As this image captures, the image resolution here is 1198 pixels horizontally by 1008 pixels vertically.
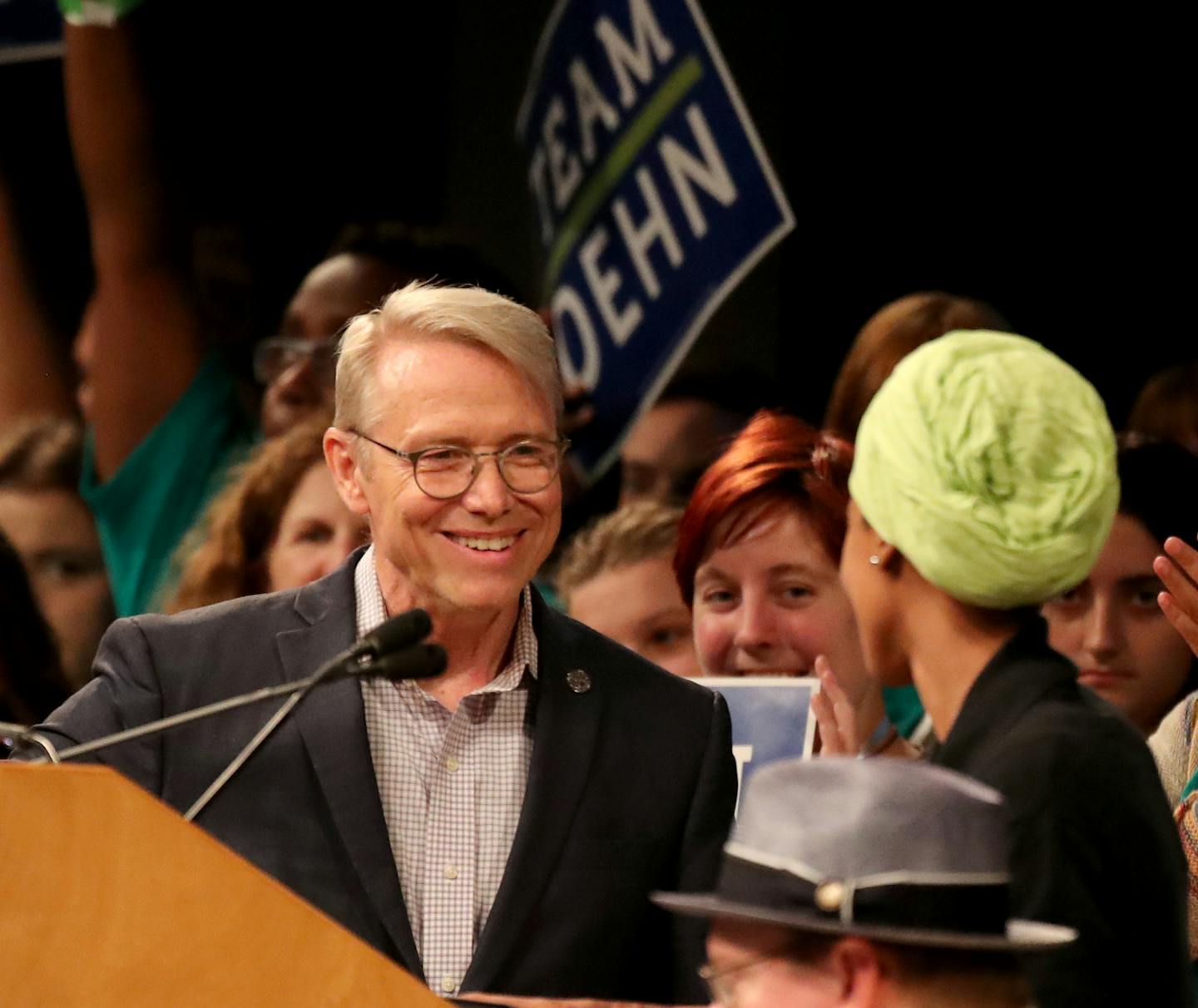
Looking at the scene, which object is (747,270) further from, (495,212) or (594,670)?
(594,670)

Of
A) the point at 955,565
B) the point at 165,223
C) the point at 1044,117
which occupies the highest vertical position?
the point at 955,565

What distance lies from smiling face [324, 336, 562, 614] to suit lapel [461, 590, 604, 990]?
4.7 inches

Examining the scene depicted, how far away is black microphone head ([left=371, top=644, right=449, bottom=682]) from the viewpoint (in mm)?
2293

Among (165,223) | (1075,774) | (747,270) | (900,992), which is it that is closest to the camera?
(900,992)

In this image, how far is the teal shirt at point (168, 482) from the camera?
6070 millimetres

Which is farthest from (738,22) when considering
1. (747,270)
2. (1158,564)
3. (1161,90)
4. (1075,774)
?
(1075,774)

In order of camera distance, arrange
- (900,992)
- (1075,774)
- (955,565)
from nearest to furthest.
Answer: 1. (900,992)
2. (1075,774)
3. (955,565)

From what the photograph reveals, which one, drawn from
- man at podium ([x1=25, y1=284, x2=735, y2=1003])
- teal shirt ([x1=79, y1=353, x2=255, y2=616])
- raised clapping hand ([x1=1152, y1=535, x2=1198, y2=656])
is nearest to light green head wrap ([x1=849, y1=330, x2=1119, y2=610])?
man at podium ([x1=25, y1=284, x2=735, y2=1003])

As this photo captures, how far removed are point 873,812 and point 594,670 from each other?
1.14 meters

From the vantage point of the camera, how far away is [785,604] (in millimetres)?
4145

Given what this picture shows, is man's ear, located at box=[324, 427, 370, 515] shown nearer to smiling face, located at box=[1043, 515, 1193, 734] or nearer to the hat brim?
the hat brim

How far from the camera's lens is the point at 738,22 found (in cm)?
543

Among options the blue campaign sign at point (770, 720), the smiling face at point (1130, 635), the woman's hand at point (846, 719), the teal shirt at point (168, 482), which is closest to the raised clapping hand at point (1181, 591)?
the woman's hand at point (846, 719)

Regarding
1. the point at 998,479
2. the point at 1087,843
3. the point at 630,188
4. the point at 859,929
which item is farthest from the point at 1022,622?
the point at 630,188
